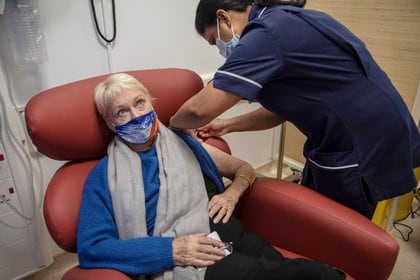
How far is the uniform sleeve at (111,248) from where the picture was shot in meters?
0.96

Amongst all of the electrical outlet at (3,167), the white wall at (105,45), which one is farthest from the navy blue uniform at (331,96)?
the electrical outlet at (3,167)

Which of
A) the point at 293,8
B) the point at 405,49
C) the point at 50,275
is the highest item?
the point at 293,8

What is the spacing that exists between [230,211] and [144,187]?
0.34m

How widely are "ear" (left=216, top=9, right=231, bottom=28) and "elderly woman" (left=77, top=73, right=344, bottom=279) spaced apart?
1.24 feet

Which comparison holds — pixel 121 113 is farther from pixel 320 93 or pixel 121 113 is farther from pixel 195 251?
pixel 320 93

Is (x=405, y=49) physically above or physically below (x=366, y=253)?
above

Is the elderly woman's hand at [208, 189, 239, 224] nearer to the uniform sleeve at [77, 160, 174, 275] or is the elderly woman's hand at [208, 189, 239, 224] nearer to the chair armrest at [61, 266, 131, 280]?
the uniform sleeve at [77, 160, 174, 275]

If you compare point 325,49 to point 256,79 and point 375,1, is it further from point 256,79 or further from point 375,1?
point 375,1

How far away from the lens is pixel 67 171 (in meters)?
1.15

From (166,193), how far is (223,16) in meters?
0.65

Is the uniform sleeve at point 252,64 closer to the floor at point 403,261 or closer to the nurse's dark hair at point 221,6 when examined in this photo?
the nurse's dark hair at point 221,6

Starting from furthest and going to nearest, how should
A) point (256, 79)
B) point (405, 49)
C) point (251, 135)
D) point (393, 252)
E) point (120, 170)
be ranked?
1. point (251, 135)
2. point (405, 49)
3. point (120, 170)
4. point (393, 252)
5. point (256, 79)

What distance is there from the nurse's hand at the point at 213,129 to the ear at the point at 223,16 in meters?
0.48

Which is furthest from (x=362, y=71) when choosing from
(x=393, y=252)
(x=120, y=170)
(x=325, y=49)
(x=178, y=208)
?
(x=120, y=170)
